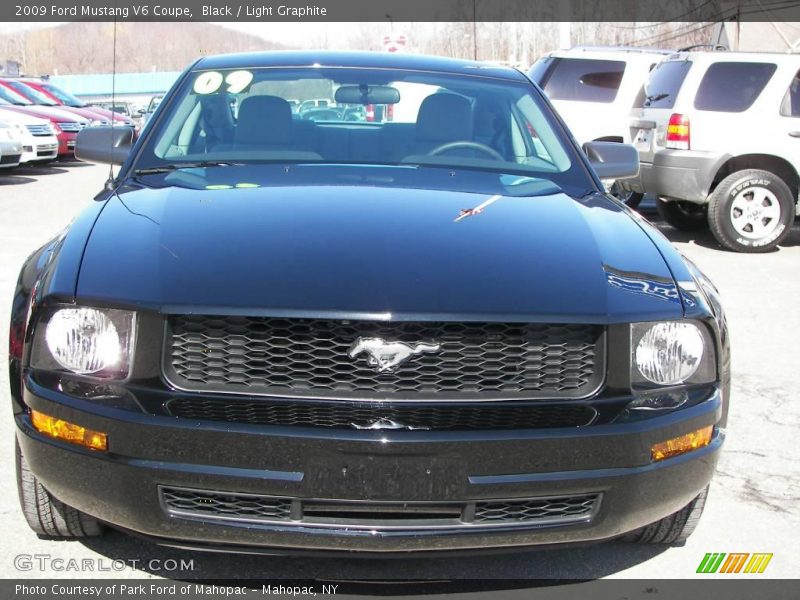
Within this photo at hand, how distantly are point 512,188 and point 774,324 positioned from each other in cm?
366

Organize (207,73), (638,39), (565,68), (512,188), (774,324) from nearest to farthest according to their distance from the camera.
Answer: (512,188) < (207,73) < (774,324) < (565,68) < (638,39)

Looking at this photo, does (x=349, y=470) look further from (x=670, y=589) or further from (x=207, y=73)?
(x=207, y=73)

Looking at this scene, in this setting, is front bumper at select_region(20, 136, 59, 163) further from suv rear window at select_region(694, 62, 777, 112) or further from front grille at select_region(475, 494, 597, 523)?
front grille at select_region(475, 494, 597, 523)

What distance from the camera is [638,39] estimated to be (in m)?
49.4

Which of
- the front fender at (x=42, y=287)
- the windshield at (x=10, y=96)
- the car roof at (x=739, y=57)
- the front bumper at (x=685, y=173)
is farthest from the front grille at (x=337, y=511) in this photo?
the windshield at (x=10, y=96)

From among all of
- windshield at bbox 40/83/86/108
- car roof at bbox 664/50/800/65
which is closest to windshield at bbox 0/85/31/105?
windshield at bbox 40/83/86/108

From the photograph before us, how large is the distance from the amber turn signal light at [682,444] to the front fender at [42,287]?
1.55 m

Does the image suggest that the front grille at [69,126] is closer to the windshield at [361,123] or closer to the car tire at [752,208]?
the car tire at [752,208]

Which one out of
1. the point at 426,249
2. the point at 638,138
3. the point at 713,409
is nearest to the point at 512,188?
the point at 426,249

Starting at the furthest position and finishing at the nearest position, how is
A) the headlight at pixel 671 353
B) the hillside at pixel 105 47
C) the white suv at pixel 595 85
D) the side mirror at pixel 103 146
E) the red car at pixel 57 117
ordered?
the hillside at pixel 105 47 → the red car at pixel 57 117 → the white suv at pixel 595 85 → the side mirror at pixel 103 146 → the headlight at pixel 671 353

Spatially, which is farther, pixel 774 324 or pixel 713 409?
pixel 774 324

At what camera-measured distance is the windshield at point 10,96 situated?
799 inches

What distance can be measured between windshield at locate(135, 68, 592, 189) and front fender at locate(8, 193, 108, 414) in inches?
33.0

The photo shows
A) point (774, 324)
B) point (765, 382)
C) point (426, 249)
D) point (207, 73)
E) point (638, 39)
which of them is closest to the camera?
point (426, 249)
